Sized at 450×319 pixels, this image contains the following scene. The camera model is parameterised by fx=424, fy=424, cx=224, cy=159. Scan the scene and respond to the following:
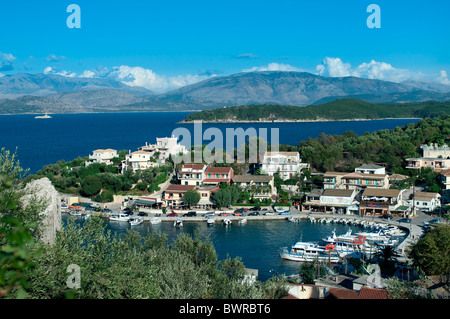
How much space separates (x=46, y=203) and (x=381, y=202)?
18.8 m

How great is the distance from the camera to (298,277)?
12758mm

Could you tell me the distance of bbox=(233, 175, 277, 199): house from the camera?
23.4 m

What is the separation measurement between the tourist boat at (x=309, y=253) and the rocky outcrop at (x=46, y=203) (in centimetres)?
1077

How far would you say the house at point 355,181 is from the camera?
77.0ft

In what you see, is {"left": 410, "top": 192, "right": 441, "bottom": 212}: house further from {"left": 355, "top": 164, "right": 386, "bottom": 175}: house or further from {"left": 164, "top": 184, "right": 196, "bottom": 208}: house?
{"left": 164, "top": 184, "right": 196, "bottom": 208}: house

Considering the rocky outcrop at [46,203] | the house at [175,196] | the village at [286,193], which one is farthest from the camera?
the house at [175,196]

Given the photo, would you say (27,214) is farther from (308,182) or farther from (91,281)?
(308,182)

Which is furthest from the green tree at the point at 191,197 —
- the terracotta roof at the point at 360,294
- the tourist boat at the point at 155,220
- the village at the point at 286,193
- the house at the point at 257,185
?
the terracotta roof at the point at 360,294

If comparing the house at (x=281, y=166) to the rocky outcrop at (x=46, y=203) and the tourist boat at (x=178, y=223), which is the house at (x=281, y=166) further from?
the rocky outcrop at (x=46, y=203)

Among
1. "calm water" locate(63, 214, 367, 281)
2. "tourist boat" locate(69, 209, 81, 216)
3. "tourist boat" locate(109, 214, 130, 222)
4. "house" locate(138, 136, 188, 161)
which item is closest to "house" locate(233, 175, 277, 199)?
"calm water" locate(63, 214, 367, 281)

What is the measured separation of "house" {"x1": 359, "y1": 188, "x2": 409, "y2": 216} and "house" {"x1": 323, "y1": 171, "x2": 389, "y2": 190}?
1.42 m
